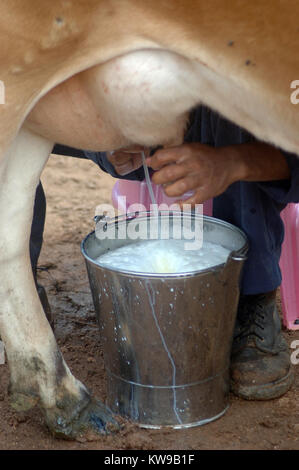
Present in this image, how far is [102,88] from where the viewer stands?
1176 mm

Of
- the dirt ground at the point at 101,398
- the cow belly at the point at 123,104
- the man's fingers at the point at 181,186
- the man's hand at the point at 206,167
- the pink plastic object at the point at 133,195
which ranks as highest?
the cow belly at the point at 123,104

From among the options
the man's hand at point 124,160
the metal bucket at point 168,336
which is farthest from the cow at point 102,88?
the man's hand at point 124,160

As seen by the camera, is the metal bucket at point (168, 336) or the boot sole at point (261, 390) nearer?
the metal bucket at point (168, 336)

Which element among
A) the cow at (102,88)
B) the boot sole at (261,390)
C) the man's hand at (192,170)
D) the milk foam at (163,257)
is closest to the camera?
the cow at (102,88)

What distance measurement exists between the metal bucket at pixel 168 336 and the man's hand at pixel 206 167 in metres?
0.15

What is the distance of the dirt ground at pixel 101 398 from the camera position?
4.53 feet

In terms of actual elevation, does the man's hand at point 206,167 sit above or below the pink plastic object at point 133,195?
above

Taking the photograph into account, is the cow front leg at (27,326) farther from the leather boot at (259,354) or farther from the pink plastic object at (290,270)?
the pink plastic object at (290,270)

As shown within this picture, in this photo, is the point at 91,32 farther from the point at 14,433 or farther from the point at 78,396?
the point at 14,433

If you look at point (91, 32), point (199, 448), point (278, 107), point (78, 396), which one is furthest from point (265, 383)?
point (91, 32)

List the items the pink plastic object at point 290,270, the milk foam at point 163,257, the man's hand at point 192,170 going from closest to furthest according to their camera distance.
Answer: the man's hand at point 192,170 → the milk foam at point 163,257 → the pink plastic object at point 290,270

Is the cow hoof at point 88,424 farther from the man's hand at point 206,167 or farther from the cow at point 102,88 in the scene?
the man's hand at point 206,167

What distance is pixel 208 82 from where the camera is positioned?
1.14 meters
